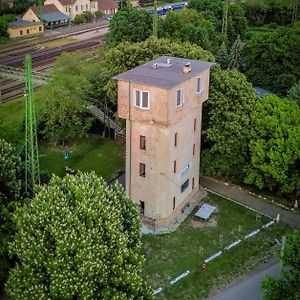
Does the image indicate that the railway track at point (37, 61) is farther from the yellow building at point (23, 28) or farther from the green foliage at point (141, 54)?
the green foliage at point (141, 54)

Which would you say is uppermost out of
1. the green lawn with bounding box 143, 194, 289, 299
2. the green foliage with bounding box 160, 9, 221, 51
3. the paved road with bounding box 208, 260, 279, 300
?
the green foliage with bounding box 160, 9, 221, 51

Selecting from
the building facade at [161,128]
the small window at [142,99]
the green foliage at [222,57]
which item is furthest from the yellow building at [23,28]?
the small window at [142,99]

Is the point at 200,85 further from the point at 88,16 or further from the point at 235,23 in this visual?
the point at 88,16

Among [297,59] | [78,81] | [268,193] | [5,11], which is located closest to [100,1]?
[5,11]

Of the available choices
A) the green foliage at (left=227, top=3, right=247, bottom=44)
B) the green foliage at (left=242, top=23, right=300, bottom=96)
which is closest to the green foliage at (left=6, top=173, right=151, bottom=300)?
the green foliage at (left=242, top=23, right=300, bottom=96)

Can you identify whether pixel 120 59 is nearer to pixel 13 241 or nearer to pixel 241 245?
pixel 241 245

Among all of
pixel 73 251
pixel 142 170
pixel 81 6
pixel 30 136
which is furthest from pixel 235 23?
pixel 73 251

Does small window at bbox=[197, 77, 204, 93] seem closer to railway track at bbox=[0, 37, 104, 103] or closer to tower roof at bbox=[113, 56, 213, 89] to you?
tower roof at bbox=[113, 56, 213, 89]
